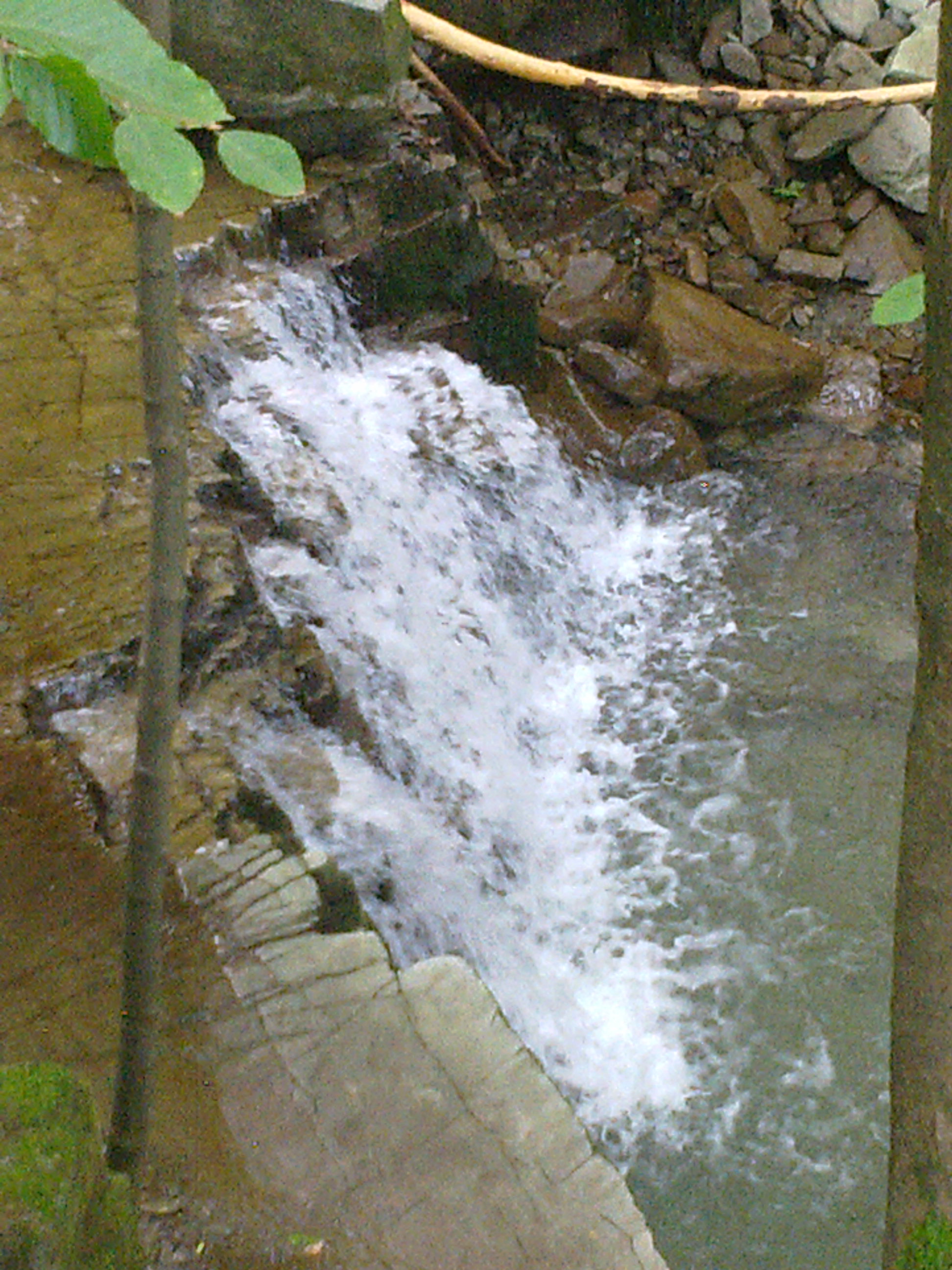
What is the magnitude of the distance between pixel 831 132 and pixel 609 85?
150 centimetres

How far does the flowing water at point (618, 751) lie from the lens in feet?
11.3

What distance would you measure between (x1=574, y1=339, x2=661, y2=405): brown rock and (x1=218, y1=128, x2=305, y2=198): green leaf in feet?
17.3

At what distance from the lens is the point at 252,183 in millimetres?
958

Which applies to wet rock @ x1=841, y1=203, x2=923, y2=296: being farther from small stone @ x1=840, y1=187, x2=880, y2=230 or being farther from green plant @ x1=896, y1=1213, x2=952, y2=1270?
green plant @ x1=896, y1=1213, x2=952, y2=1270

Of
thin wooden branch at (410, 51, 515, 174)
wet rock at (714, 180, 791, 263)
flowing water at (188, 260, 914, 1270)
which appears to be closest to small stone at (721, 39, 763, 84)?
wet rock at (714, 180, 791, 263)

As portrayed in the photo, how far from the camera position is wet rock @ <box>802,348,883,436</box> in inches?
249

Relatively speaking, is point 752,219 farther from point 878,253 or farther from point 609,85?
point 609,85

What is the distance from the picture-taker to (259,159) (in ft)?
3.17

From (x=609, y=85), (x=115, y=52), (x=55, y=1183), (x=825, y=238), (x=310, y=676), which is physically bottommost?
(x=825, y=238)

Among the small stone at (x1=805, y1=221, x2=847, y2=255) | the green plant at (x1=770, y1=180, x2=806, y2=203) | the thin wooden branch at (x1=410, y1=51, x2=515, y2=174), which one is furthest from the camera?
the green plant at (x1=770, y1=180, x2=806, y2=203)

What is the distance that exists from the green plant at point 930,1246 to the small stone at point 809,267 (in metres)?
6.36

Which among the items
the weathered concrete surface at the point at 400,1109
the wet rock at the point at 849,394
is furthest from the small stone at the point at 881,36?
the weathered concrete surface at the point at 400,1109

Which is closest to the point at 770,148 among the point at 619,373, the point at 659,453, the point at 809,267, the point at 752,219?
the point at 752,219

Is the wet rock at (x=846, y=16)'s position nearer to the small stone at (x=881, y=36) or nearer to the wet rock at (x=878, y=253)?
the small stone at (x=881, y=36)
